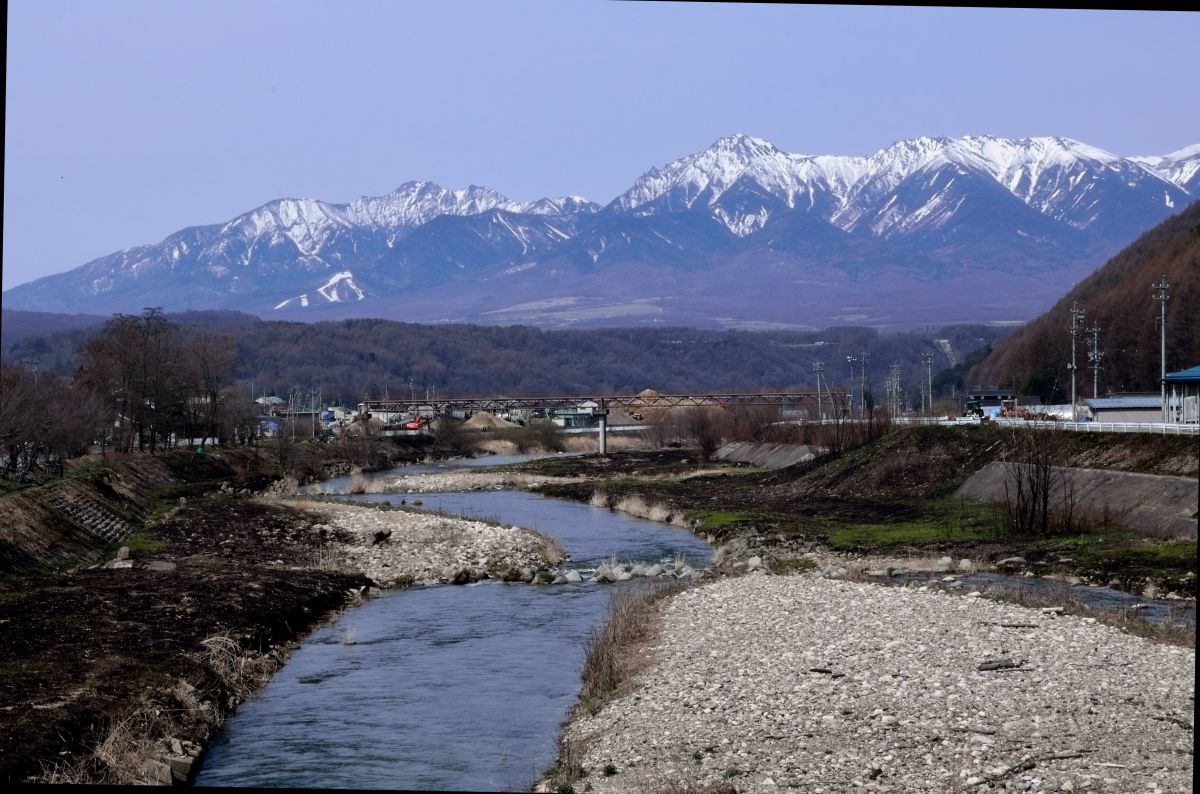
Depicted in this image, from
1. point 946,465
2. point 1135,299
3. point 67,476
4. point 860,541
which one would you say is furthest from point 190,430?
point 1135,299

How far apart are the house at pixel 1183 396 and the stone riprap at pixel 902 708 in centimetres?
2435

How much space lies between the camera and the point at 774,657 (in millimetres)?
20359

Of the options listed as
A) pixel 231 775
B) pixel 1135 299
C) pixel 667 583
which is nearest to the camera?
pixel 231 775

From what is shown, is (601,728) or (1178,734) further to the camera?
(601,728)

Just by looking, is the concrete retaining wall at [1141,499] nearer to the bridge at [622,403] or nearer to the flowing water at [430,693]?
the flowing water at [430,693]

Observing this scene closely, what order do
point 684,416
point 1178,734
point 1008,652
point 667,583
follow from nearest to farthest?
1. point 1178,734
2. point 1008,652
3. point 667,583
4. point 684,416

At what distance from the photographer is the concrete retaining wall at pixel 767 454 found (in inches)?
3224

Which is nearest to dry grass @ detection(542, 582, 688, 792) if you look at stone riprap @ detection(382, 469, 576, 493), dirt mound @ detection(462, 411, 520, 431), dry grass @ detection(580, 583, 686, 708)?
dry grass @ detection(580, 583, 686, 708)

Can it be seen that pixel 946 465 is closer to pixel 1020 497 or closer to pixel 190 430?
pixel 1020 497

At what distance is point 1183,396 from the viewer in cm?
4809

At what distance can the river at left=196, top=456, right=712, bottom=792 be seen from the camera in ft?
52.1

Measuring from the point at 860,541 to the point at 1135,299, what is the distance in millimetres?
73606

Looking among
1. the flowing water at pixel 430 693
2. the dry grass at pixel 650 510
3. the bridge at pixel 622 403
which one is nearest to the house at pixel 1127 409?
the dry grass at pixel 650 510

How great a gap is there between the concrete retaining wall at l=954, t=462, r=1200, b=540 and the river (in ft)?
47.3
